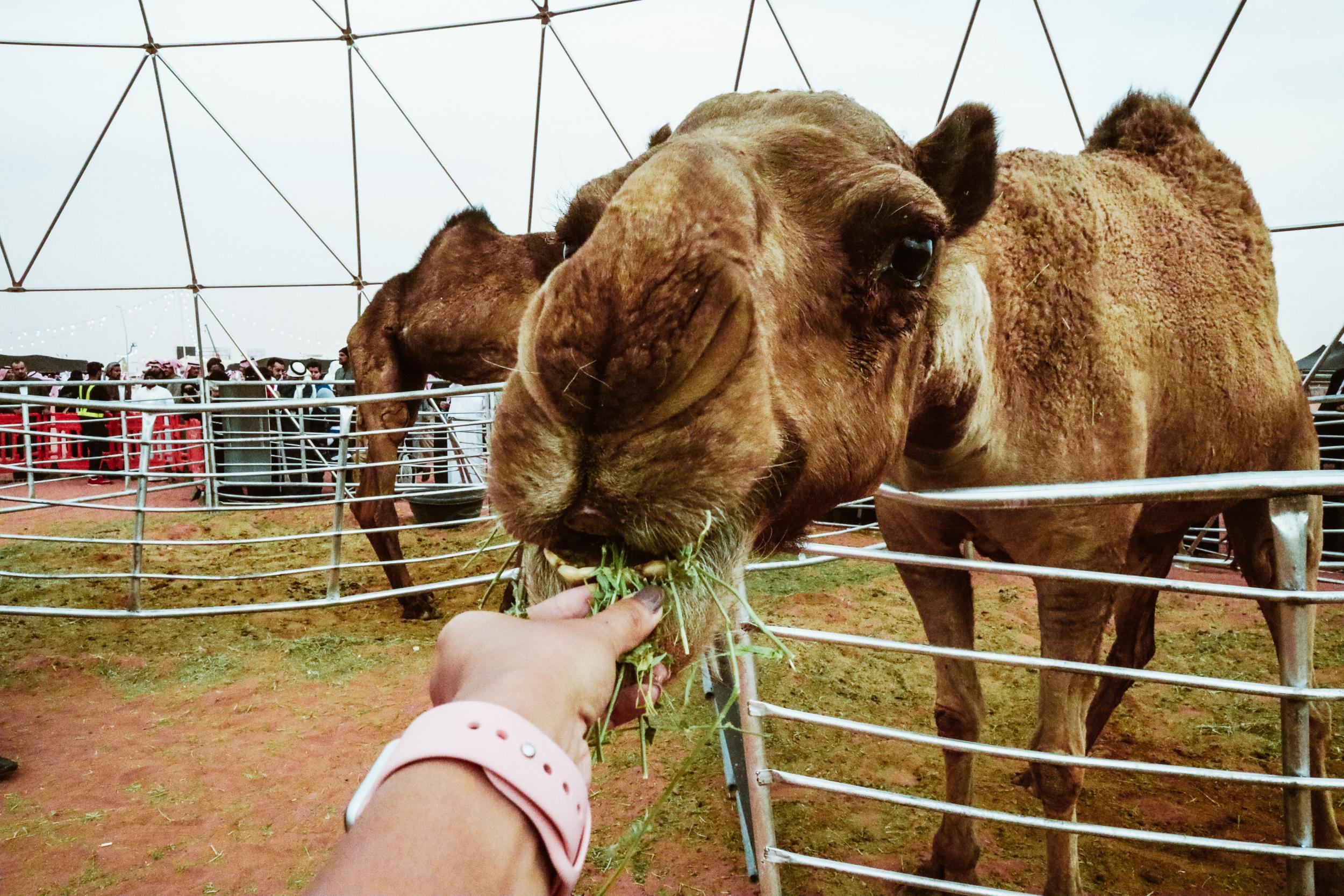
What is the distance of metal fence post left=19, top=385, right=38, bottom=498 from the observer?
21.9 feet

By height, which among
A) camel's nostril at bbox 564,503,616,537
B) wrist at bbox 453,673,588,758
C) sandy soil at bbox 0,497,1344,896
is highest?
camel's nostril at bbox 564,503,616,537

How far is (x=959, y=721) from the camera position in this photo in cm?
321

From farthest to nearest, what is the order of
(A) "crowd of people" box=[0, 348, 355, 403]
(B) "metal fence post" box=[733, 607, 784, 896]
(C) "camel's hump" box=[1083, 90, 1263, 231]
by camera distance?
(A) "crowd of people" box=[0, 348, 355, 403]
(C) "camel's hump" box=[1083, 90, 1263, 231]
(B) "metal fence post" box=[733, 607, 784, 896]

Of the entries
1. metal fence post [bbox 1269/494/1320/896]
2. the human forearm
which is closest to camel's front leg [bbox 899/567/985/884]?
metal fence post [bbox 1269/494/1320/896]

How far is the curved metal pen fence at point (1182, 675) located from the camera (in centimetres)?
171

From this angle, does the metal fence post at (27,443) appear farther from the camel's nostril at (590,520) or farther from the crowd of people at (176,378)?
the camel's nostril at (590,520)

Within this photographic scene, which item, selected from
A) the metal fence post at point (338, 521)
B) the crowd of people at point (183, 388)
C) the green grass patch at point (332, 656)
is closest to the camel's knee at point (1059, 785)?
the green grass patch at point (332, 656)

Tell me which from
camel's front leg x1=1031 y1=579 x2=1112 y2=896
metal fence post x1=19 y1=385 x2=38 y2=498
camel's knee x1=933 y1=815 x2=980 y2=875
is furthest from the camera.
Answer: metal fence post x1=19 y1=385 x2=38 y2=498

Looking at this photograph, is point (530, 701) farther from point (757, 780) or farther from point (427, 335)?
point (427, 335)

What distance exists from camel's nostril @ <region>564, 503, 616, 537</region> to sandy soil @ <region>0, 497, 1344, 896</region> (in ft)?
1.80

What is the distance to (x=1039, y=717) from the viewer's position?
275 cm

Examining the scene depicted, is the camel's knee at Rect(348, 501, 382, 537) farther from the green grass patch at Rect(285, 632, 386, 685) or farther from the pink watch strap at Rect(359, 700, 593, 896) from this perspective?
the pink watch strap at Rect(359, 700, 593, 896)

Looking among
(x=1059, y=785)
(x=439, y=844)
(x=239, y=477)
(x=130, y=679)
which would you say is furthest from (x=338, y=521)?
(x=439, y=844)

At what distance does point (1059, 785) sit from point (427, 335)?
6.25 m
